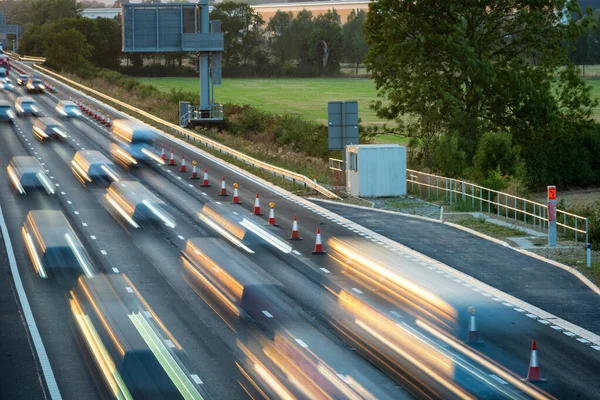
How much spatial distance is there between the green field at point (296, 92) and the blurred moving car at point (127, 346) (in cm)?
8499

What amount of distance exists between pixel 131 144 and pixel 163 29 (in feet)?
62.5

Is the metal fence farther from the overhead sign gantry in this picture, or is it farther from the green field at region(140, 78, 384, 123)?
the green field at region(140, 78, 384, 123)

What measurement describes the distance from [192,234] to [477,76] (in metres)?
33.0

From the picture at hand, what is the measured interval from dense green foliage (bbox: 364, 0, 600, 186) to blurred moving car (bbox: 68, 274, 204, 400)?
4214 centimetres

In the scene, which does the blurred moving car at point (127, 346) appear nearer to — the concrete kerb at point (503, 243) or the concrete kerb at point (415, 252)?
the concrete kerb at point (415, 252)

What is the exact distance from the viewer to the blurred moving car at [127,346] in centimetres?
1517

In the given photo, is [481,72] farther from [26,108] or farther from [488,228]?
[26,108]

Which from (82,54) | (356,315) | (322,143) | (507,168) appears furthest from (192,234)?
(82,54)

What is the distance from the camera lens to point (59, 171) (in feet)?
162

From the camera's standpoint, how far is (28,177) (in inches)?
1735

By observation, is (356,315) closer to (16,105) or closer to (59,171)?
(59,171)

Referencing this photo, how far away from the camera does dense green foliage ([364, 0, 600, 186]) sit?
63.0 m

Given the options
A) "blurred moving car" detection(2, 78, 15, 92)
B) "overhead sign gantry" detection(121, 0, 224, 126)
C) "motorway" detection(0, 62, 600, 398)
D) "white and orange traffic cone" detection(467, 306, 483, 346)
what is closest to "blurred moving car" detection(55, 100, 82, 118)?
"overhead sign gantry" detection(121, 0, 224, 126)

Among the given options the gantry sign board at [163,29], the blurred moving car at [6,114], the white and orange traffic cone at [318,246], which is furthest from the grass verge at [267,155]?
the white and orange traffic cone at [318,246]
